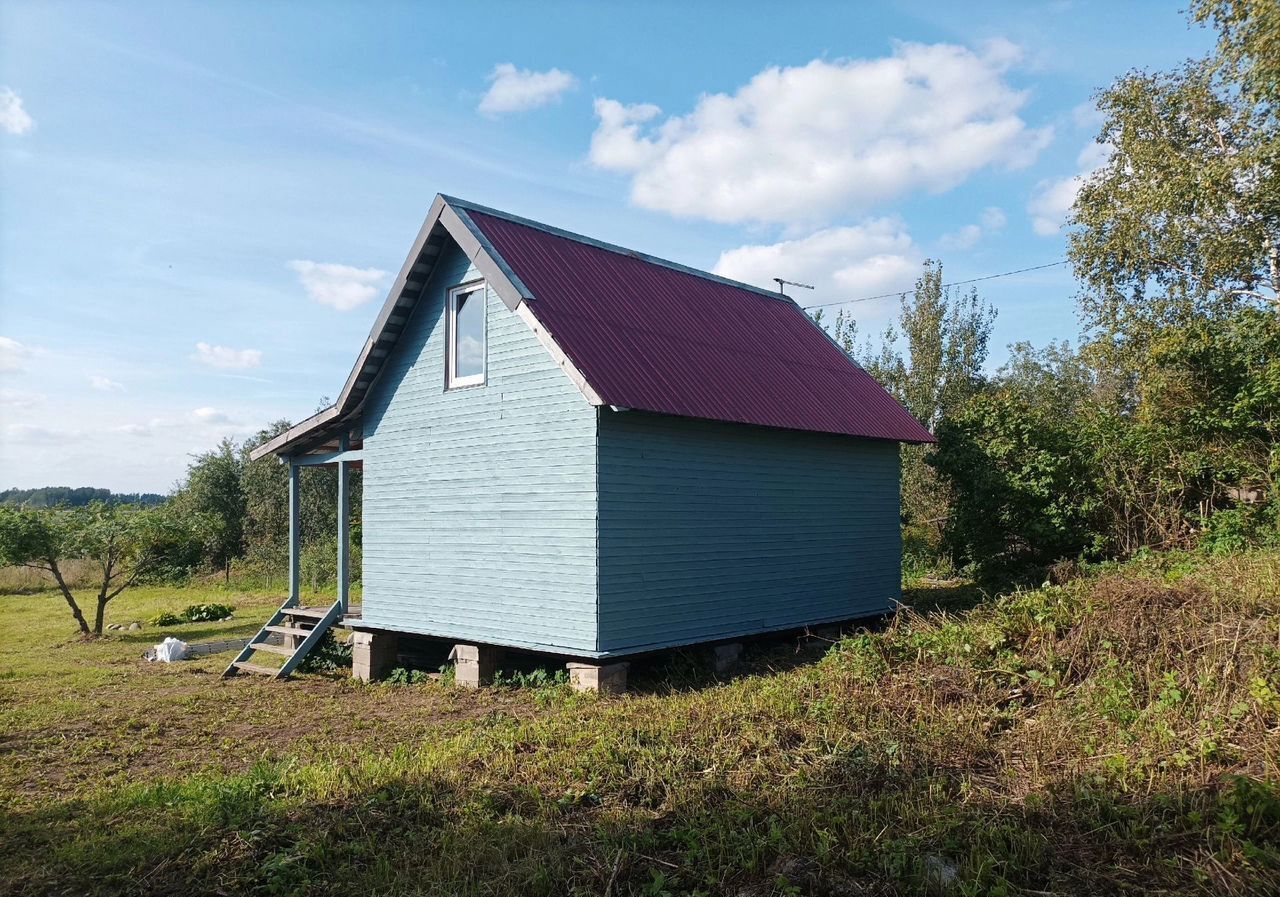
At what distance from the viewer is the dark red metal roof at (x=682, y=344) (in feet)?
41.8

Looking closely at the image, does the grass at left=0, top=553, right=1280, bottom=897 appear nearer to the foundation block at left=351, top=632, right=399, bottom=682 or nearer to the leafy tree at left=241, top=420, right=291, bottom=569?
the foundation block at left=351, top=632, right=399, bottom=682

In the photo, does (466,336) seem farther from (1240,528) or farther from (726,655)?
(1240,528)

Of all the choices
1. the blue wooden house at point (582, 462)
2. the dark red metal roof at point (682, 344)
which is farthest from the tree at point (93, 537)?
the dark red metal roof at point (682, 344)

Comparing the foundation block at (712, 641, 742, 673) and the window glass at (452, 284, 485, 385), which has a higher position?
the window glass at (452, 284, 485, 385)

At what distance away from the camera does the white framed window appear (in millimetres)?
13812

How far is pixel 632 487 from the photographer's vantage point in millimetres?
12297

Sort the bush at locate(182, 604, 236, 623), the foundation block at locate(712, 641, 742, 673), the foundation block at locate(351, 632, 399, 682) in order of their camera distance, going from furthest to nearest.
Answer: the bush at locate(182, 604, 236, 623) < the foundation block at locate(351, 632, 399, 682) < the foundation block at locate(712, 641, 742, 673)

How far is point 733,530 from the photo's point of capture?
13.8 m

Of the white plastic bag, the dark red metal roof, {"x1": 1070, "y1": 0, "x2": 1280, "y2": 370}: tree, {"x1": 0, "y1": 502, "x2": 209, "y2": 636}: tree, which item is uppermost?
{"x1": 1070, "y1": 0, "x2": 1280, "y2": 370}: tree

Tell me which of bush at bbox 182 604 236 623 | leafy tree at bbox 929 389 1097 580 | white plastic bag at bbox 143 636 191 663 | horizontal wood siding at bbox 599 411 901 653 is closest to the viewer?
horizontal wood siding at bbox 599 411 901 653

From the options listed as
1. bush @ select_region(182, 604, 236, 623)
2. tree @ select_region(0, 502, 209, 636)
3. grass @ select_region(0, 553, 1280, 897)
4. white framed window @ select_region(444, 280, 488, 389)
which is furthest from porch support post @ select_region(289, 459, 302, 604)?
bush @ select_region(182, 604, 236, 623)

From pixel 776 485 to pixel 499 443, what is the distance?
14.8ft

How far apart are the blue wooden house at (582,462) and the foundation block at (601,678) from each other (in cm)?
6

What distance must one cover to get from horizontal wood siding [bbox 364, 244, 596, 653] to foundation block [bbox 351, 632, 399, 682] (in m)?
0.36
